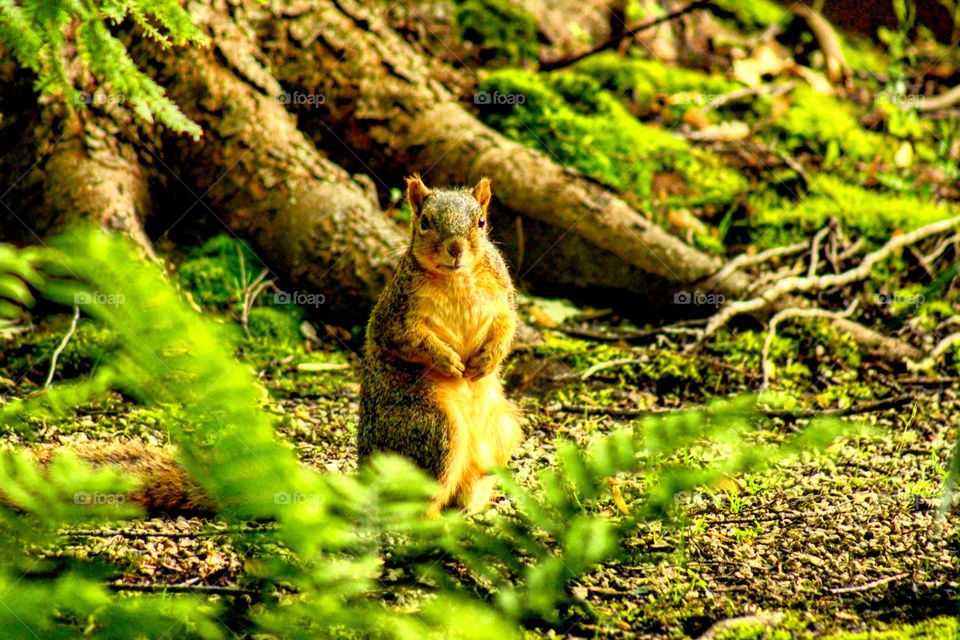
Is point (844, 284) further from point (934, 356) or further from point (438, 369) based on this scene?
point (438, 369)

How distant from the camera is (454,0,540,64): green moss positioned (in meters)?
6.21

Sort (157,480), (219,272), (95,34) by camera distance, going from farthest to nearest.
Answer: (219,272) < (157,480) < (95,34)

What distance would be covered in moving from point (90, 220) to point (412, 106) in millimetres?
1723

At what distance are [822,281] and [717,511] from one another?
2104 mm

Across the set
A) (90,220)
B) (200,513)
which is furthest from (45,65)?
(90,220)

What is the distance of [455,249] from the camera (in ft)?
9.23

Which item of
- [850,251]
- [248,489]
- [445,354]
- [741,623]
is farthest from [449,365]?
[850,251]

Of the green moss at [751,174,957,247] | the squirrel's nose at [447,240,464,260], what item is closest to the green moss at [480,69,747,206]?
the green moss at [751,174,957,247]

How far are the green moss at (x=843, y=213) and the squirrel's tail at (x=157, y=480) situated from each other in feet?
11.6

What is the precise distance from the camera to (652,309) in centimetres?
473

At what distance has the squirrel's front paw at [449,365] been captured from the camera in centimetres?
286

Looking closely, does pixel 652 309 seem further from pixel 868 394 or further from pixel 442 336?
pixel 442 336

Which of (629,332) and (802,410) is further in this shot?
(629,332)

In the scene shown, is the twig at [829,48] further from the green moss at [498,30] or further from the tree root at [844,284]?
the tree root at [844,284]
